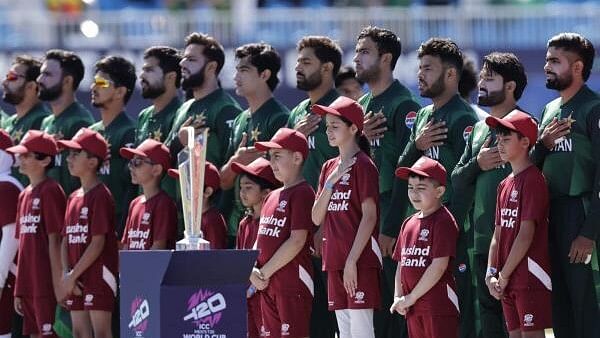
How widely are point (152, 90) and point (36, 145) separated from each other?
1042 mm

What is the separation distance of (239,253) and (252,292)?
9.75 ft

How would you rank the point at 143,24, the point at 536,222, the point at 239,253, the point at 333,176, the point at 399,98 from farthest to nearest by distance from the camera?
the point at 143,24, the point at 399,98, the point at 333,176, the point at 536,222, the point at 239,253

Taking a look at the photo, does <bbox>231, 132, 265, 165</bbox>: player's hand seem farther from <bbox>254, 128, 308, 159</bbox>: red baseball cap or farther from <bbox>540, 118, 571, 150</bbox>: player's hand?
<bbox>540, 118, 571, 150</bbox>: player's hand

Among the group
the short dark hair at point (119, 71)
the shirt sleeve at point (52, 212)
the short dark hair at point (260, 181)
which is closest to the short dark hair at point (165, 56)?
the short dark hair at point (119, 71)

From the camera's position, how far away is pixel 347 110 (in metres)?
10.3

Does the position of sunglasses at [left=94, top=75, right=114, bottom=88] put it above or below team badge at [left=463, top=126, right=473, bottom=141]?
above

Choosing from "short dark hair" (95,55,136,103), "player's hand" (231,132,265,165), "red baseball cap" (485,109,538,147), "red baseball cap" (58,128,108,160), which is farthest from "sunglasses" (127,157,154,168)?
"red baseball cap" (485,109,538,147)

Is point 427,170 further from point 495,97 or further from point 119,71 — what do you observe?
point 119,71

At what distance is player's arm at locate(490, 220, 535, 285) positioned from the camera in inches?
375

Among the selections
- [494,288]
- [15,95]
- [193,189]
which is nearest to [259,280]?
[494,288]

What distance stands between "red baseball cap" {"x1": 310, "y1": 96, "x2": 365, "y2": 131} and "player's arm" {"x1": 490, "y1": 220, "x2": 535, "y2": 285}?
4.69 ft

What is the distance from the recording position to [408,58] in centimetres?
1969

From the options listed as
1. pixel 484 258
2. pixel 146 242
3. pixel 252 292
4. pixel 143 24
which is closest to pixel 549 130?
pixel 484 258

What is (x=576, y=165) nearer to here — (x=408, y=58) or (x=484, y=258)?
(x=484, y=258)
